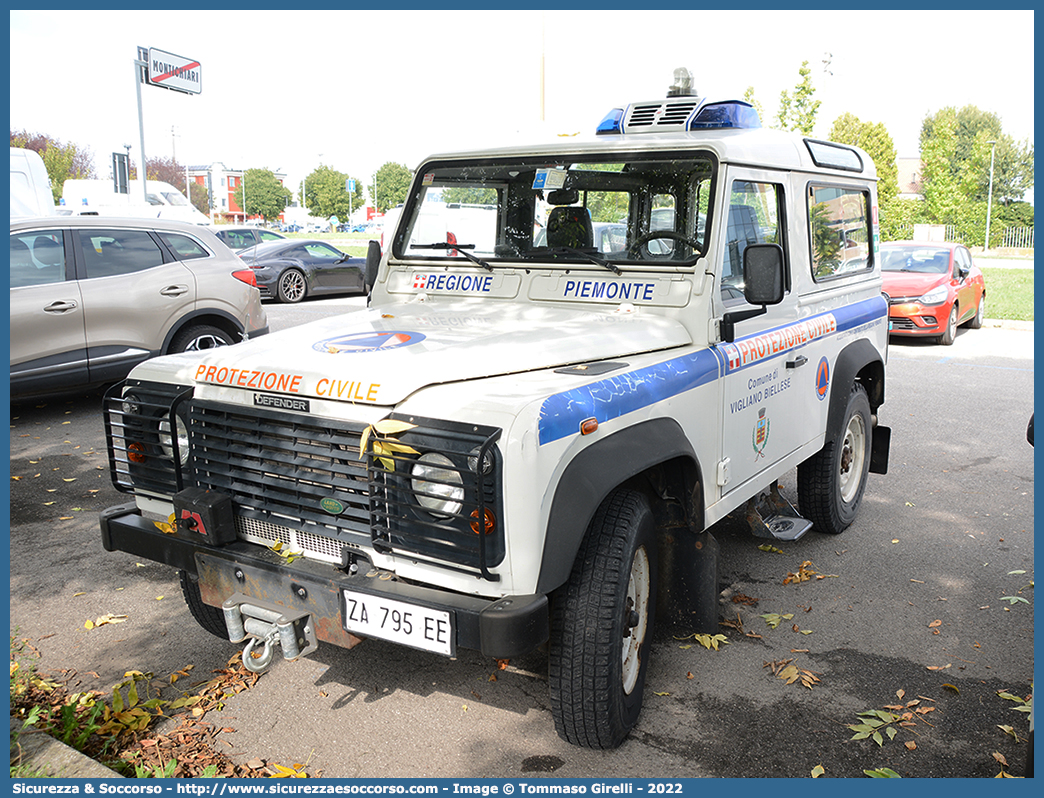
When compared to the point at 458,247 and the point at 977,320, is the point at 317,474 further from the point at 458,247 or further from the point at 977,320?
the point at 977,320

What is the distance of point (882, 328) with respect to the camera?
5793 millimetres

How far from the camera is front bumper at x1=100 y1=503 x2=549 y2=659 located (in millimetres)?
2586

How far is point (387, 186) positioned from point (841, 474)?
81807 millimetres

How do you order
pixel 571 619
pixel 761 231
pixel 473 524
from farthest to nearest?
pixel 761 231 → pixel 571 619 → pixel 473 524

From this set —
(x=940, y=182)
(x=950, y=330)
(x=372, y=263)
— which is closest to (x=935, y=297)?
(x=950, y=330)

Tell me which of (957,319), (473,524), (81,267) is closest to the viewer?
(473,524)

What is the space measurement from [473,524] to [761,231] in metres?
2.40

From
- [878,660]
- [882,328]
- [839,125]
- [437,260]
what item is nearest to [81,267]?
[437,260]

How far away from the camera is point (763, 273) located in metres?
3.68

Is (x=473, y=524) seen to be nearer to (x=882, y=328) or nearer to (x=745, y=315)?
(x=745, y=315)

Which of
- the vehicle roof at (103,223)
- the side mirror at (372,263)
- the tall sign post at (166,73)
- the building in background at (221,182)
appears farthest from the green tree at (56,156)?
the building in background at (221,182)

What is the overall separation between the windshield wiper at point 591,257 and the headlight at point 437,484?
1.70 meters

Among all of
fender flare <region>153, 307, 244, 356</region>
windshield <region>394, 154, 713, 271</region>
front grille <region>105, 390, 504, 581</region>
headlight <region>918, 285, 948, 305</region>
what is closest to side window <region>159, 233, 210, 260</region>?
fender flare <region>153, 307, 244, 356</region>

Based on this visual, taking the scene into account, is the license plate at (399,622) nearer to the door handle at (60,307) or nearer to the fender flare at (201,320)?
the door handle at (60,307)
